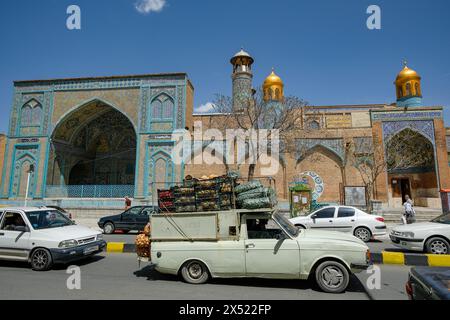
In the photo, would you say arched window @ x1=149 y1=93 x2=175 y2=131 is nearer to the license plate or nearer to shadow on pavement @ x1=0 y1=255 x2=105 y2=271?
shadow on pavement @ x1=0 y1=255 x2=105 y2=271

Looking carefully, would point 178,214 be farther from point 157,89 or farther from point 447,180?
point 447,180

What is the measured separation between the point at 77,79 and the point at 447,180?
28.9 meters

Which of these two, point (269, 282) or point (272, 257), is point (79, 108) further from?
point (272, 257)

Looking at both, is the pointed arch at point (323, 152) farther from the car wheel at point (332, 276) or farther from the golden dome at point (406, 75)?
the car wheel at point (332, 276)

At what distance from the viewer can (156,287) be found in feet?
16.4

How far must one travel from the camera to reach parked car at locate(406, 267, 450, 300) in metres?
2.56

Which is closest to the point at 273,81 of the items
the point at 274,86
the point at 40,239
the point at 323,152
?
the point at 274,86

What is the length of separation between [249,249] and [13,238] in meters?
5.49

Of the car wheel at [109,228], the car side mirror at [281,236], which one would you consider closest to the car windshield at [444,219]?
the car side mirror at [281,236]

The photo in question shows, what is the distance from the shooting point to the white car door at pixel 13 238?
253 inches

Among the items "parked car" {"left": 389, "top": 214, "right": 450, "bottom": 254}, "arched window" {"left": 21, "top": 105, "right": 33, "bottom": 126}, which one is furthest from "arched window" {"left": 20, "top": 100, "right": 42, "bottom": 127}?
"parked car" {"left": 389, "top": 214, "right": 450, "bottom": 254}

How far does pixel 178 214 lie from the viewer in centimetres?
544

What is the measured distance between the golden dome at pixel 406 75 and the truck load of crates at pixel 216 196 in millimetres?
29741
